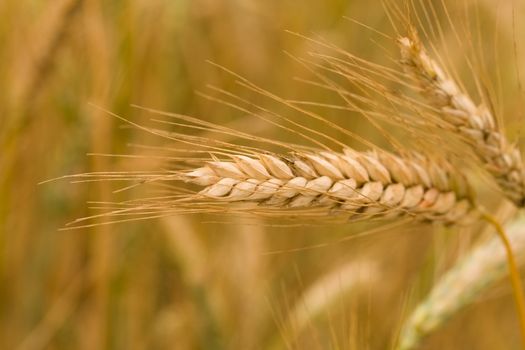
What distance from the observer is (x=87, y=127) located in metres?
1.22

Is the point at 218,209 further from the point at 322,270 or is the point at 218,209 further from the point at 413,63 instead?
the point at 322,270

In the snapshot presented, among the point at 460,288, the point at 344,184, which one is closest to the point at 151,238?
the point at 460,288

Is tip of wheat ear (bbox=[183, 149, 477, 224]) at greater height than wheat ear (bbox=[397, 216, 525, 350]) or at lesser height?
greater

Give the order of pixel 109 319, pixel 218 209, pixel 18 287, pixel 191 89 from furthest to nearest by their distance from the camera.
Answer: pixel 191 89, pixel 18 287, pixel 109 319, pixel 218 209

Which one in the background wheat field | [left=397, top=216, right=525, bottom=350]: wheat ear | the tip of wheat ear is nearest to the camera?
the tip of wheat ear

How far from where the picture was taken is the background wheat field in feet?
3.84

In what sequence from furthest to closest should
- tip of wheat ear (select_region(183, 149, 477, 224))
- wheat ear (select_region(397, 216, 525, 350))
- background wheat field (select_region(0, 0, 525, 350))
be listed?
background wheat field (select_region(0, 0, 525, 350)), wheat ear (select_region(397, 216, 525, 350)), tip of wheat ear (select_region(183, 149, 477, 224))

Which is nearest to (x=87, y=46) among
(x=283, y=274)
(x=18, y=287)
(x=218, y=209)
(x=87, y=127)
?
(x=87, y=127)

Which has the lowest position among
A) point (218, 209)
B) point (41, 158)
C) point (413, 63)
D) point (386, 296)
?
point (386, 296)

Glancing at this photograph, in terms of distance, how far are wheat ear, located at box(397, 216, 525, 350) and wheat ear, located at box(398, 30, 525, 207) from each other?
0.52 feet

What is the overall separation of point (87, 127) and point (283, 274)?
17.8 inches

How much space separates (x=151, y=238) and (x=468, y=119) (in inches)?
28.1

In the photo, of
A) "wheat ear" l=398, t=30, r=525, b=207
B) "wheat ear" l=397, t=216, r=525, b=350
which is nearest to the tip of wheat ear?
"wheat ear" l=398, t=30, r=525, b=207

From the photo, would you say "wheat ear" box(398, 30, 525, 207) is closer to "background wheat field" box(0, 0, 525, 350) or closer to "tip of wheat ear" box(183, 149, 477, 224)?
"tip of wheat ear" box(183, 149, 477, 224)
